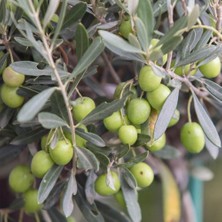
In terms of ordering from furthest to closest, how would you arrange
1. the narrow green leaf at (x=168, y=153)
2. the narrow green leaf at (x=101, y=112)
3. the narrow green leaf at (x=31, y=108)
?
the narrow green leaf at (x=168, y=153) < the narrow green leaf at (x=101, y=112) < the narrow green leaf at (x=31, y=108)

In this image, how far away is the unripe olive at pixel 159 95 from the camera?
19.6 inches

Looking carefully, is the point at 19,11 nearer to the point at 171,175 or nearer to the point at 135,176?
the point at 135,176

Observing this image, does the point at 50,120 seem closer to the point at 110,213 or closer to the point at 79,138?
the point at 79,138

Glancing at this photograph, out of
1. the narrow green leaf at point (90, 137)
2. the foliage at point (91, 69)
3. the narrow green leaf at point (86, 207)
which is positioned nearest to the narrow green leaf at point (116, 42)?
the foliage at point (91, 69)

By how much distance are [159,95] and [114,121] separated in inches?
2.2

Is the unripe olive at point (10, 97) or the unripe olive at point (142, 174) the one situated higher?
the unripe olive at point (10, 97)

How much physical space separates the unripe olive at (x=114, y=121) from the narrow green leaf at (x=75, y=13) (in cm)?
11

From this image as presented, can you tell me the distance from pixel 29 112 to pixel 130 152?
21 cm

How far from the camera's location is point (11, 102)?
53cm

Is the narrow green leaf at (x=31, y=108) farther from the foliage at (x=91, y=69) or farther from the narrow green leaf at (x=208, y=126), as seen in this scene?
the narrow green leaf at (x=208, y=126)

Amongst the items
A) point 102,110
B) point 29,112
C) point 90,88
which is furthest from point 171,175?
point 29,112

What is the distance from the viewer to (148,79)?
0.48 metres

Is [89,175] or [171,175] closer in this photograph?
[89,175]

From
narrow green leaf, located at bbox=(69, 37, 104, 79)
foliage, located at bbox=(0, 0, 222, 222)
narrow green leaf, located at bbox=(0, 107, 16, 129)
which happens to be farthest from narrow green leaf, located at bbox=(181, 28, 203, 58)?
narrow green leaf, located at bbox=(0, 107, 16, 129)
